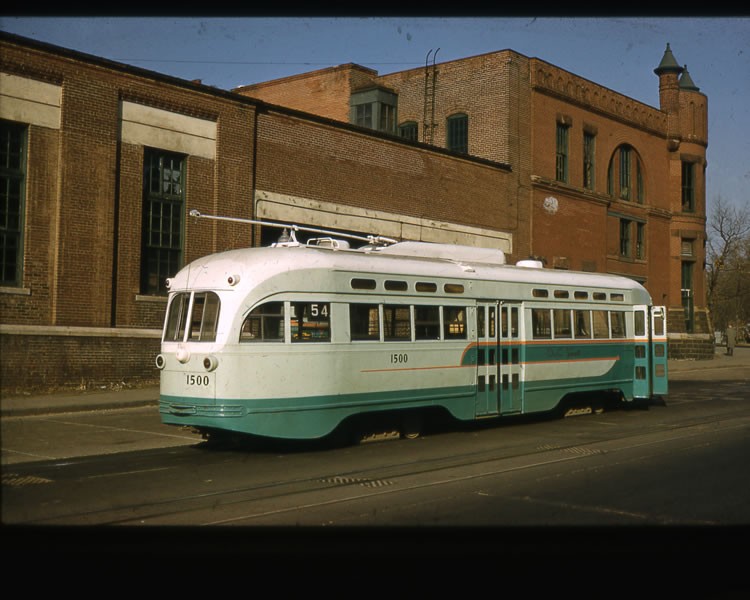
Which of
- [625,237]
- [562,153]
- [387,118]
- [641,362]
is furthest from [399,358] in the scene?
[625,237]

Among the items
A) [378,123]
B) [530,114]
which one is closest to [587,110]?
[530,114]

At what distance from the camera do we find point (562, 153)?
39.1m

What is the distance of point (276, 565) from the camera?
704 centimetres

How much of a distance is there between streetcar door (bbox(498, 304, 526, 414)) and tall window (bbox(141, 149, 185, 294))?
34.8 ft

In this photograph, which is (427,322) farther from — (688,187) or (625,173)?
(688,187)

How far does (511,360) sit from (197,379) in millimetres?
6236

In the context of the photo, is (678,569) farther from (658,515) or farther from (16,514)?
(16,514)

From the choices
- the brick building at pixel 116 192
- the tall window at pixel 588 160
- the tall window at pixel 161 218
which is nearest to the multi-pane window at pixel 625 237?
the tall window at pixel 588 160

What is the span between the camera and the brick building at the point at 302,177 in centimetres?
2097

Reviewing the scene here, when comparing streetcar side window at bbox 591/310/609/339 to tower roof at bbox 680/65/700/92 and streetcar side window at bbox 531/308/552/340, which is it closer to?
streetcar side window at bbox 531/308/552/340

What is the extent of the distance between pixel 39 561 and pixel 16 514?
1972 millimetres

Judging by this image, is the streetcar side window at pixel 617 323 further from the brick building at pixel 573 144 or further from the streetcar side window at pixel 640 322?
the brick building at pixel 573 144

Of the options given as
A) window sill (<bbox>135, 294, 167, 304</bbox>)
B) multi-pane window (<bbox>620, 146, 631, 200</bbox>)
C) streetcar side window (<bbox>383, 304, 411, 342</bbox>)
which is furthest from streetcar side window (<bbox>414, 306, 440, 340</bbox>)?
multi-pane window (<bbox>620, 146, 631, 200</bbox>)

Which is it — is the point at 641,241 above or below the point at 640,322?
above
